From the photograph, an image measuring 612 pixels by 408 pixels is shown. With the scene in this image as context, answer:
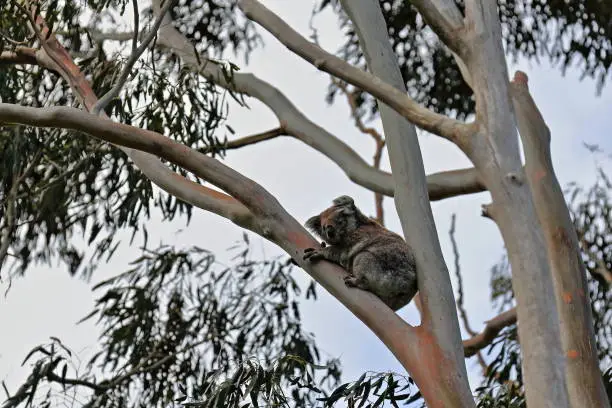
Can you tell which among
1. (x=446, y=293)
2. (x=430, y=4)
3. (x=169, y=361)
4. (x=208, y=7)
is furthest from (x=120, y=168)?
(x=446, y=293)

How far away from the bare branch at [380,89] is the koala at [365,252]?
0.48 meters

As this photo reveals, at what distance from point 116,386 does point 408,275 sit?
10.4 ft

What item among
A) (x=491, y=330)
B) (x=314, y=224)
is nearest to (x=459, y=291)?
(x=491, y=330)

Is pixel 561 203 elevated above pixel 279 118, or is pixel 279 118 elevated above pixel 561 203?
pixel 279 118

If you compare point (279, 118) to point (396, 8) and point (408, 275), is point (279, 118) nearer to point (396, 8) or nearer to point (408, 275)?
point (396, 8)

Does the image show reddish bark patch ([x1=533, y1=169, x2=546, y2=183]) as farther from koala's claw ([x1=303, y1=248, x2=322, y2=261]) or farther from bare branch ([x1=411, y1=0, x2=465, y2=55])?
koala's claw ([x1=303, y1=248, x2=322, y2=261])

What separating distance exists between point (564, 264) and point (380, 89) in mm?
1236

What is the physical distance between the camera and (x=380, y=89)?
4.34 metres

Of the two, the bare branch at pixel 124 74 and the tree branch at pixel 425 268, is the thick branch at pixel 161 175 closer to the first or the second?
the bare branch at pixel 124 74

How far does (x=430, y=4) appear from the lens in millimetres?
4438

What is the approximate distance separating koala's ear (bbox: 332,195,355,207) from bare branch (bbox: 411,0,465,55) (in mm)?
780

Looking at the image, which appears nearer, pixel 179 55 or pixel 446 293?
pixel 446 293

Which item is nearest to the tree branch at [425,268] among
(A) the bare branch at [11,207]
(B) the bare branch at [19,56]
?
(B) the bare branch at [19,56]

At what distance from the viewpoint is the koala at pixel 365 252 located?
392cm
